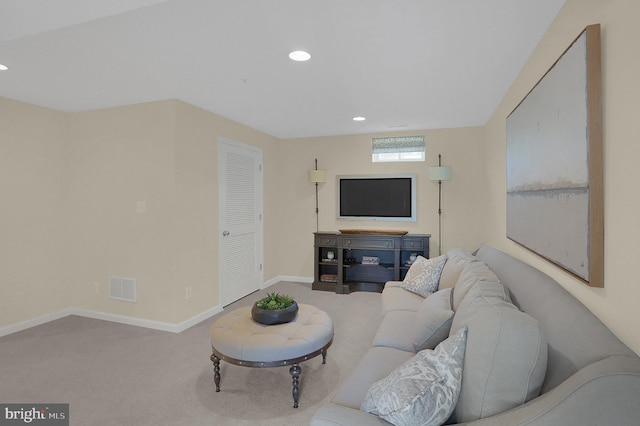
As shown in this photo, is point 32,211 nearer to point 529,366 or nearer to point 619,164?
point 529,366

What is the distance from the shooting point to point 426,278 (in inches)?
126

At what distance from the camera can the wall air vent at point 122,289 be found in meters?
3.68

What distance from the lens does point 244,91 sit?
10.6 ft

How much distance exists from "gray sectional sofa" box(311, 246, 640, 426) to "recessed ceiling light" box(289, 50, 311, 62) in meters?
1.87

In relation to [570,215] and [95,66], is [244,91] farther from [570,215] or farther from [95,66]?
[570,215]

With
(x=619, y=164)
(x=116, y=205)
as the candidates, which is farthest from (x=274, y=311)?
(x=116, y=205)

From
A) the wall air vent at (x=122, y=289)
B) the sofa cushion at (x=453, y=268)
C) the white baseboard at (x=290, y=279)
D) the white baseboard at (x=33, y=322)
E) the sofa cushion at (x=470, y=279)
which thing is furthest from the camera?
the white baseboard at (x=290, y=279)

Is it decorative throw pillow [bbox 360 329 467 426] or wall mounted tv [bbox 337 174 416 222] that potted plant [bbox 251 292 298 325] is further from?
wall mounted tv [bbox 337 174 416 222]

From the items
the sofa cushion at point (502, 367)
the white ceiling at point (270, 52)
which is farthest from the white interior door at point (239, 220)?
the sofa cushion at point (502, 367)

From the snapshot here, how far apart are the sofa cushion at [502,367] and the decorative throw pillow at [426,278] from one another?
1.95 metres

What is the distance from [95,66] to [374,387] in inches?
117

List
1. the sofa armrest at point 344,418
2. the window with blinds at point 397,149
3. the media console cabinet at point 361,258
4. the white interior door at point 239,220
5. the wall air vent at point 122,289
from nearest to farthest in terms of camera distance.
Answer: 1. the sofa armrest at point 344,418
2. the wall air vent at point 122,289
3. the white interior door at point 239,220
4. the media console cabinet at point 361,258
5. the window with blinds at point 397,149

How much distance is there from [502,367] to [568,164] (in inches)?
40.0

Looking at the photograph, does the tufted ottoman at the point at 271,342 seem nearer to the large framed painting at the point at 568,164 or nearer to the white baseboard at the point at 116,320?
the white baseboard at the point at 116,320
